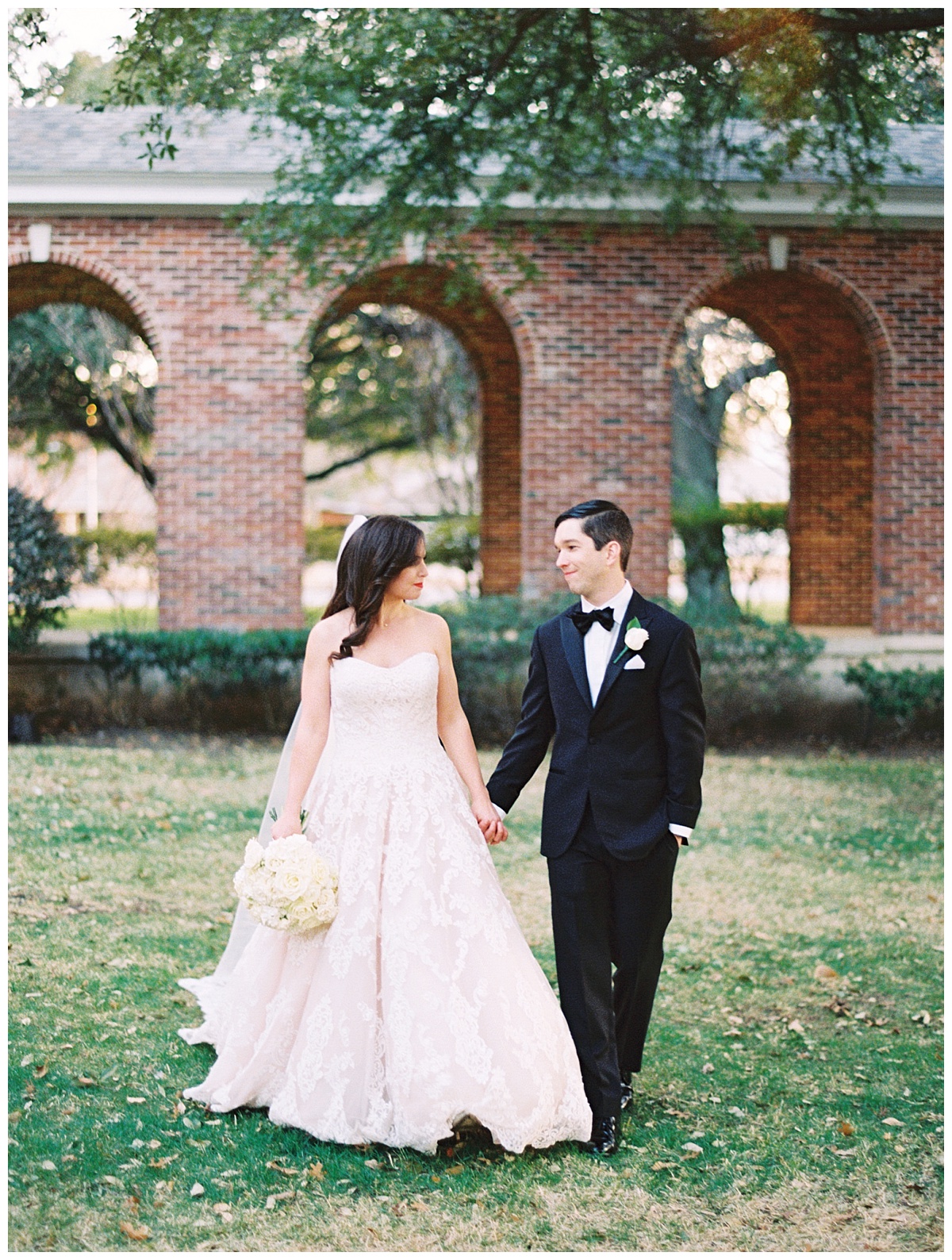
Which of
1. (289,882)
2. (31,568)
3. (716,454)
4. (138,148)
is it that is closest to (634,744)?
(289,882)

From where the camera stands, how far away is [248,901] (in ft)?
12.7

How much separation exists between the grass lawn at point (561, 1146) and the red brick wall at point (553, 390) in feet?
14.2

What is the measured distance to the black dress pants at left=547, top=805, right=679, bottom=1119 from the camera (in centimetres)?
396

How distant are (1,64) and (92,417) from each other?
15746 millimetres

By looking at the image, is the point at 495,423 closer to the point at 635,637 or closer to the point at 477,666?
the point at 477,666

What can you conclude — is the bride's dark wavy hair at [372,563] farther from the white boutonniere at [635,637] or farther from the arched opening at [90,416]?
the arched opening at [90,416]

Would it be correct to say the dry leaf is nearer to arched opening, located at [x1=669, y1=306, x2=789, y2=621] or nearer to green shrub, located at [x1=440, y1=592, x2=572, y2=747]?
green shrub, located at [x1=440, y1=592, x2=572, y2=747]

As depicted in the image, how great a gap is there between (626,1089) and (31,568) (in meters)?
9.22

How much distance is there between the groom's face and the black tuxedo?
0.14m

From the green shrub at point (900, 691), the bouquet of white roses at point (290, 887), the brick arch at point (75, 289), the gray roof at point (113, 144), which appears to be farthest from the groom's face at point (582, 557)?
the brick arch at point (75, 289)

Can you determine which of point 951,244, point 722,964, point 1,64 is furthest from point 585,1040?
point 1,64

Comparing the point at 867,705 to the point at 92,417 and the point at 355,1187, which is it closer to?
the point at 355,1187

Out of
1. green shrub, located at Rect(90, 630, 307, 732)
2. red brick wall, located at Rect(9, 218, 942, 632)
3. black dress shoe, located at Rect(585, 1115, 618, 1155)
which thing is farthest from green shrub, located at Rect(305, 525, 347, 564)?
black dress shoe, located at Rect(585, 1115, 618, 1155)

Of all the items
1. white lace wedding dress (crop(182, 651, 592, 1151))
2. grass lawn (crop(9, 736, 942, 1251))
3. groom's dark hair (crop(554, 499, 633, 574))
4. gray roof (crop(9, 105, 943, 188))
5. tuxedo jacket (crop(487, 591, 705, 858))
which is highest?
gray roof (crop(9, 105, 943, 188))
